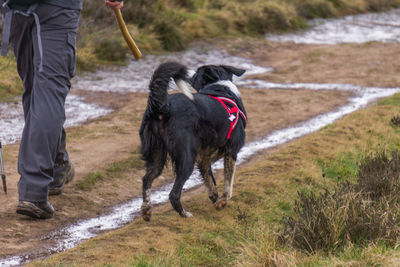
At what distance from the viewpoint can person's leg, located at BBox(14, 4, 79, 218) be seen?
4.91 meters

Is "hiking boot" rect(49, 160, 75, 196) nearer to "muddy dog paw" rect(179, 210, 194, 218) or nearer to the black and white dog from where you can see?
the black and white dog

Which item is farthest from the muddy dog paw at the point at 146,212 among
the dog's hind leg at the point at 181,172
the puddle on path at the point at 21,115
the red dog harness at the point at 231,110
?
the puddle on path at the point at 21,115

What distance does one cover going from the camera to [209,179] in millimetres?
5691

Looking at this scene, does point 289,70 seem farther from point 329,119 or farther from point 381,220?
point 381,220

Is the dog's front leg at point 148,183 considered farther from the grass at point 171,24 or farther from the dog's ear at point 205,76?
the grass at point 171,24

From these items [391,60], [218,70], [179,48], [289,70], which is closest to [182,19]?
[179,48]

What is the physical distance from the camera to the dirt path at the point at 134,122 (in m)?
5.31

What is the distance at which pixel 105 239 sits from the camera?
15.5 feet

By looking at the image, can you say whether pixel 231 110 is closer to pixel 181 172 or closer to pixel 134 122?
pixel 181 172

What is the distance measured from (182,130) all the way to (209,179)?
0.85m

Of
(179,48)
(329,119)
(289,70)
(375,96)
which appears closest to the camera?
(329,119)

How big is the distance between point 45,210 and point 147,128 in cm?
101

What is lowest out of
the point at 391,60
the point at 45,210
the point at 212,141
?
the point at 391,60

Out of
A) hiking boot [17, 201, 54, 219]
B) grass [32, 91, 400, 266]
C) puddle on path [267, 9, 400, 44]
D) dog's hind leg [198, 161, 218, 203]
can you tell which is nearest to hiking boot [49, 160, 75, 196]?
hiking boot [17, 201, 54, 219]
